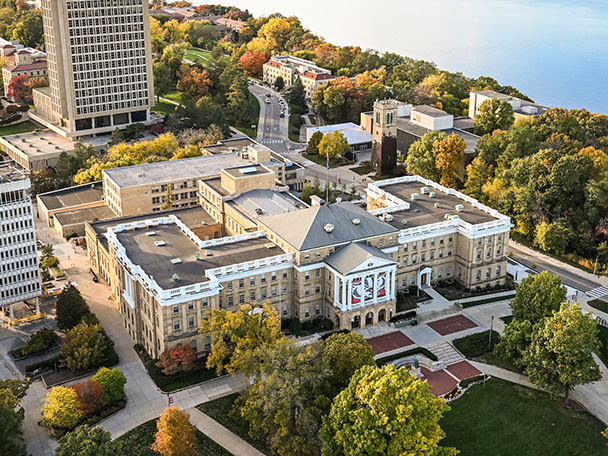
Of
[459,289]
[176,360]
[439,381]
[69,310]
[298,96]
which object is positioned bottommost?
[439,381]

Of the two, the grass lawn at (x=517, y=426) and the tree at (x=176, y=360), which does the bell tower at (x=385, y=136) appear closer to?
the grass lawn at (x=517, y=426)

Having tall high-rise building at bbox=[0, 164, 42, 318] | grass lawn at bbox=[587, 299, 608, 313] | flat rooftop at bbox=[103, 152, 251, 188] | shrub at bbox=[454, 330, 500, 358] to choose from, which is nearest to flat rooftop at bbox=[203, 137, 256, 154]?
flat rooftop at bbox=[103, 152, 251, 188]

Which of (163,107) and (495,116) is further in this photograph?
(163,107)

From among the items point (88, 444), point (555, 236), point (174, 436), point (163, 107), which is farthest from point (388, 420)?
point (163, 107)

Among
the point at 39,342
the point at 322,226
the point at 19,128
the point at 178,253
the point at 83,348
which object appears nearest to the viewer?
the point at 83,348

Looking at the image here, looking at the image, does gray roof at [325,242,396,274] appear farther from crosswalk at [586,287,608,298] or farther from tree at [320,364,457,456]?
crosswalk at [586,287,608,298]

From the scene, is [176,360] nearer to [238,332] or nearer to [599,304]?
[238,332]

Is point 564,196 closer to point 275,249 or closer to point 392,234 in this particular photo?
point 392,234

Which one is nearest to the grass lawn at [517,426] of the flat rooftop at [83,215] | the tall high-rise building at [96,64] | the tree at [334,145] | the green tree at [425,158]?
the green tree at [425,158]
